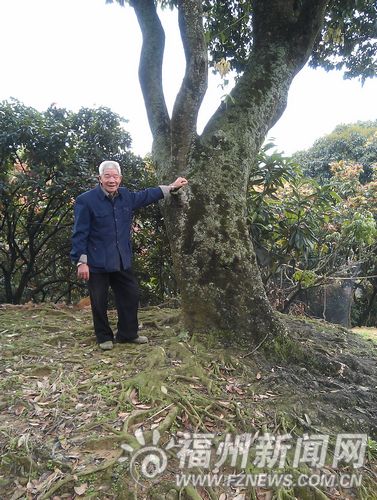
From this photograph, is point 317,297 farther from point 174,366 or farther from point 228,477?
point 228,477

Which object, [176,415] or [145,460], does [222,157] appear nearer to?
[176,415]

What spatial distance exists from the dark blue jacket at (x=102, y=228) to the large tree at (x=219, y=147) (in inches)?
17.2

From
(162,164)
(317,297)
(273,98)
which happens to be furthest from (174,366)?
(317,297)

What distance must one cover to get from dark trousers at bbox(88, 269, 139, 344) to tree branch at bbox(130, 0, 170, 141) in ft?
5.16

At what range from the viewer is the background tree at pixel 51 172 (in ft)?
18.9

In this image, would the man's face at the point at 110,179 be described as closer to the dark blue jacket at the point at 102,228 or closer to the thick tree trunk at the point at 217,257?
the dark blue jacket at the point at 102,228

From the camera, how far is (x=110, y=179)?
3.71 meters

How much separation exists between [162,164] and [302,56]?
6.66ft

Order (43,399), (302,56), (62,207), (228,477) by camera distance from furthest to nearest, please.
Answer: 1. (62,207)
2. (302,56)
3. (43,399)
4. (228,477)

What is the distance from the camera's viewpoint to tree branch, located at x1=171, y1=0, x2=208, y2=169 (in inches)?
157

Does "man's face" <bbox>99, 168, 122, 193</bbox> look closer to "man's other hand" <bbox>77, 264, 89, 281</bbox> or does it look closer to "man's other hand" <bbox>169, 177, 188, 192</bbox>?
"man's other hand" <bbox>169, 177, 188, 192</bbox>

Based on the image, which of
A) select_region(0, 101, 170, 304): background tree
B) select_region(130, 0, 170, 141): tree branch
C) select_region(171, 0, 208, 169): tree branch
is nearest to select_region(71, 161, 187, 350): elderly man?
select_region(171, 0, 208, 169): tree branch

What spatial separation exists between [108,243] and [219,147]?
140cm

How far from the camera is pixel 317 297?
10430 mm
